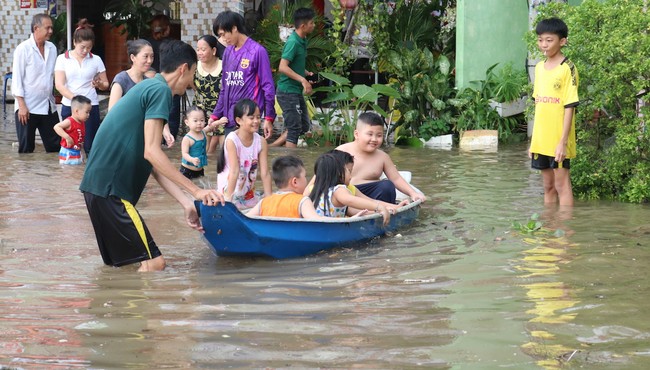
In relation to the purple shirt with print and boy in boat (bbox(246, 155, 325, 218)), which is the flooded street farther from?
the purple shirt with print

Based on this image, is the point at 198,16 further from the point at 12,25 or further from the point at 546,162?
the point at 546,162

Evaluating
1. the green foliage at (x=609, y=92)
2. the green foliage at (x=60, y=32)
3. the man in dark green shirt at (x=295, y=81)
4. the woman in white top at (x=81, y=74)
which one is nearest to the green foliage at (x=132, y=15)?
the green foliage at (x=60, y=32)

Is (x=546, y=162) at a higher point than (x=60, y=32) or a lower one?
lower

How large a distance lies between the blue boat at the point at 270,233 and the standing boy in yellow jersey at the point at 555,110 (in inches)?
95.4

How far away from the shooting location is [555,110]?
9.52m

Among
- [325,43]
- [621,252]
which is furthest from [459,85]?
[621,252]

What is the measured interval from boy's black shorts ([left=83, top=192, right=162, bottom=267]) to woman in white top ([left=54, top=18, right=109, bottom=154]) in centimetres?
662

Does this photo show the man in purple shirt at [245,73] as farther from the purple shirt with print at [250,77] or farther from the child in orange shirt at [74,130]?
the child in orange shirt at [74,130]

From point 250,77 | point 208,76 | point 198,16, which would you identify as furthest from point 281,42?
point 250,77

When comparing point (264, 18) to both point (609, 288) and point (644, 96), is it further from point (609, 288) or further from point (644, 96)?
point (609, 288)

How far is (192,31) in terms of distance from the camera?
1892cm

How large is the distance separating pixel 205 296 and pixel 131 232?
3.04ft

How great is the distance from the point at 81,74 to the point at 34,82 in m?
0.97

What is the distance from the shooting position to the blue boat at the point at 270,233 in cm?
729
